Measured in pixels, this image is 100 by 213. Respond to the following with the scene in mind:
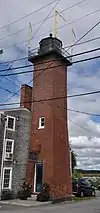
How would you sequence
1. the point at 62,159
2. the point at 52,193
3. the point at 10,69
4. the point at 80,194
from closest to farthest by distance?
1. the point at 10,69
2. the point at 52,193
3. the point at 62,159
4. the point at 80,194

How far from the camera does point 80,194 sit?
92.6 feet

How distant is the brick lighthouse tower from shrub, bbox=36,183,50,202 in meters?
0.42

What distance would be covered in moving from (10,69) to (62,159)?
12.8 metres

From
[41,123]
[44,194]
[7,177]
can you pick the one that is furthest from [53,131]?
[7,177]

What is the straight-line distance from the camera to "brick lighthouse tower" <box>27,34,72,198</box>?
2431cm

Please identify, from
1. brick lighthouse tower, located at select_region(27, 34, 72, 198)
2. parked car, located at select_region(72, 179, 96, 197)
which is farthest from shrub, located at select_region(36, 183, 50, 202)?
parked car, located at select_region(72, 179, 96, 197)

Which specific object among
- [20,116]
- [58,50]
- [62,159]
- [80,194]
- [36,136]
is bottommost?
[80,194]

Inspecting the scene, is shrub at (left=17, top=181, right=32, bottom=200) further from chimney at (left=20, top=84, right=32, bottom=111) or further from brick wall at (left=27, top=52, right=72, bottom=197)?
chimney at (left=20, top=84, right=32, bottom=111)

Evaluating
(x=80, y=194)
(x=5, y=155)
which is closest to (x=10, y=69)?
(x=5, y=155)

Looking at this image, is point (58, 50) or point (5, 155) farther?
point (58, 50)

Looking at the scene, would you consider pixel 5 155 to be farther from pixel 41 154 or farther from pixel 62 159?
pixel 62 159

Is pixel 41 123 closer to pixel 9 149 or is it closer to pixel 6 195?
pixel 9 149

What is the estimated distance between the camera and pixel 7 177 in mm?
23719

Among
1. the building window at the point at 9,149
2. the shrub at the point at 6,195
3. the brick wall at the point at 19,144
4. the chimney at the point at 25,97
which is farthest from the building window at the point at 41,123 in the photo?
the shrub at the point at 6,195
